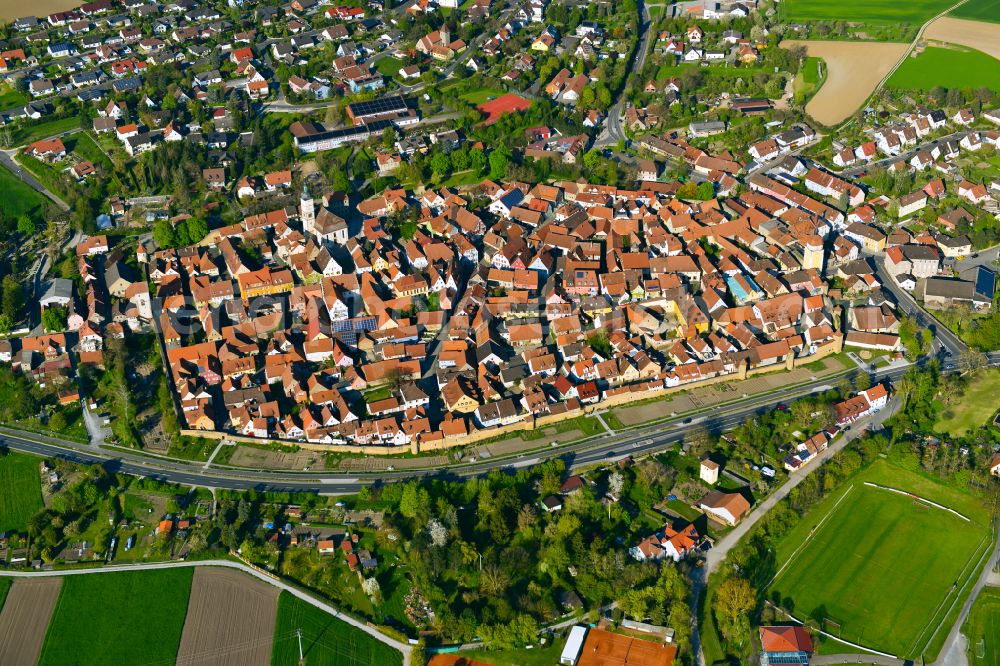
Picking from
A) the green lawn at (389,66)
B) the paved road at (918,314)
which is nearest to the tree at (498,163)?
the green lawn at (389,66)

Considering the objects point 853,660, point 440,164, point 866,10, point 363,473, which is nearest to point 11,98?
point 440,164

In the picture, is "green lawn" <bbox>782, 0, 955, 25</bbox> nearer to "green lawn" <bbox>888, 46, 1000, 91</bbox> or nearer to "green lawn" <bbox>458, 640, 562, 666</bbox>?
"green lawn" <bbox>888, 46, 1000, 91</bbox>

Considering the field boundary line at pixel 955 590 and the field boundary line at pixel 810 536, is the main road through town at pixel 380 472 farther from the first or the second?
the field boundary line at pixel 955 590

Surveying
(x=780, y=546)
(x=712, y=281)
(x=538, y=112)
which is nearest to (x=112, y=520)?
(x=780, y=546)

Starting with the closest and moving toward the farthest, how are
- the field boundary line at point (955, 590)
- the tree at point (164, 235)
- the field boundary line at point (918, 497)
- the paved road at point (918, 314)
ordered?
the field boundary line at point (955, 590) < the field boundary line at point (918, 497) < the paved road at point (918, 314) < the tree at point (164, 235)

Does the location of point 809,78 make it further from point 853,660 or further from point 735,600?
point 853,660

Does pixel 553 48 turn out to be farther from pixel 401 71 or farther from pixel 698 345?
pixel 698 345

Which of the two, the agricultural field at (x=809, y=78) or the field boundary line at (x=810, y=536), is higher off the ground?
the agricultural field at (x=809, y=78)
